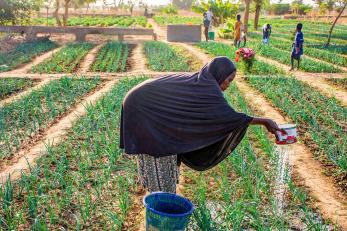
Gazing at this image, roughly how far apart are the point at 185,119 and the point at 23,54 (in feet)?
43.7

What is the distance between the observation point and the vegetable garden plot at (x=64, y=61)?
12375 mm

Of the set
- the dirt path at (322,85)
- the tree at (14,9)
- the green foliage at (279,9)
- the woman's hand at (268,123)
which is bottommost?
the dirt path at (322,85)

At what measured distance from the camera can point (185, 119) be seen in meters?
3.31

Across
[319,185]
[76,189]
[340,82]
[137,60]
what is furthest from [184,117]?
[137,60]

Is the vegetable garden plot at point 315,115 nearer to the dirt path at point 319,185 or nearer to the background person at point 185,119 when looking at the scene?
the dirt path at point 319,185

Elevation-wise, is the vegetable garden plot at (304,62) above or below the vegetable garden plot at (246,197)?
above

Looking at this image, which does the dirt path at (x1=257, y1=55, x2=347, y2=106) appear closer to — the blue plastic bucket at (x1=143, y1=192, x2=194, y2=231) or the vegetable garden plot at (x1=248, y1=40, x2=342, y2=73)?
the vegetable garden plot at (x1=248, y1=40, x2=342, y2=73)

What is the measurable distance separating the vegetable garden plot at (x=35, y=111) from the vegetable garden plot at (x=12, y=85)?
0.75 m

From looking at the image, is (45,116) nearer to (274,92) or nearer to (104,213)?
(104,213)

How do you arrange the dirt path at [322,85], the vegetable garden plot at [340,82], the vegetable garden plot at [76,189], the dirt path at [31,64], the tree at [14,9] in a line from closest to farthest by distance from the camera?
1. the vegetable garden plot at [76,189]
2. the dirt path at [322,85]
3. the vegetable garden plot at [340,82]
4. the dirt path at [31,64]
5. the tree at [14,9]

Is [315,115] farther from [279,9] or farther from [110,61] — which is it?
[279,9]

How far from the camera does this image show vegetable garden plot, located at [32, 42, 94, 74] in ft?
40.6

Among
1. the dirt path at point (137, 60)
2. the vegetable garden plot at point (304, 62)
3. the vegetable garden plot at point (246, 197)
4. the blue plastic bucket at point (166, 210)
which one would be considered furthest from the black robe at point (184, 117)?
the vegetable garden plot at point (304, 62)

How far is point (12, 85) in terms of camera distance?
9.81 m
